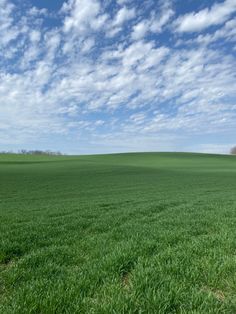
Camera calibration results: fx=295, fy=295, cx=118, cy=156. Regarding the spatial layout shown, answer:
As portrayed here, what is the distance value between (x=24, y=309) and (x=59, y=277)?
41.4 inches

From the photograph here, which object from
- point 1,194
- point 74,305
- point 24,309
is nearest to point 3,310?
point 24,309

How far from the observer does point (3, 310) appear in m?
3.73

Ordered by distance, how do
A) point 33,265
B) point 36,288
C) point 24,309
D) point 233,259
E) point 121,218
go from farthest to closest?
1. point 121,218
2. point 33,265
3. point 233,259
4. point 36,288
5. point 24,309

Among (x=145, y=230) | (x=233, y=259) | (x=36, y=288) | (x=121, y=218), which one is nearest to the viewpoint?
(x=36, y=288)

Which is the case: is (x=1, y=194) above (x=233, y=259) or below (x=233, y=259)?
below

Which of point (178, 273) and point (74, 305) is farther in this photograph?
point (178, 273)

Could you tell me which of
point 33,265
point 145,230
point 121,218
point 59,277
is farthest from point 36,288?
point 121,218

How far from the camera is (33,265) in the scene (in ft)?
18.0

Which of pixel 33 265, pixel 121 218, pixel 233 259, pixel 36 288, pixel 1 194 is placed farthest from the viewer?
pixel 1 194

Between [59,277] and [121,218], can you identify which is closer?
[59,277]

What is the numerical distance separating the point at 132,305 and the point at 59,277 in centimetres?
148

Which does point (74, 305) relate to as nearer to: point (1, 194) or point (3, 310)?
point (3, 310)

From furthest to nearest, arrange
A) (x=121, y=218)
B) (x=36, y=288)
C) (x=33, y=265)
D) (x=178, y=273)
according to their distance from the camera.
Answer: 1. (x=121, y=218)
2. (x=33, y=265)
3. (x=178, y=273)
4. (x=36, y=288)

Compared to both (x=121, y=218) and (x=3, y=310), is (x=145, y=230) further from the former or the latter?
(x=3, y=310)
